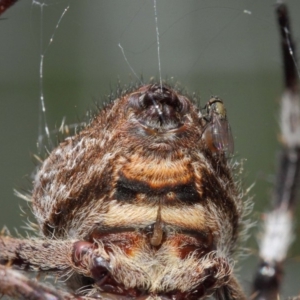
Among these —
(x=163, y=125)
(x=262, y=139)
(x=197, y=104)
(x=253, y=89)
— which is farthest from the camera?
(x=253, y=89)

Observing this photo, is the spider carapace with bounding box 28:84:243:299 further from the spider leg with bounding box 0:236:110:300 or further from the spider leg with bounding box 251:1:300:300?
the spider leg with bounding box 251:1:300:300

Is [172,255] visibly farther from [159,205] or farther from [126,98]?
[126,98]

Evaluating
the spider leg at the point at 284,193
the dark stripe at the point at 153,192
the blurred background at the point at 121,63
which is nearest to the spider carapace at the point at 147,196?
the dark stripe at the point at 153,192

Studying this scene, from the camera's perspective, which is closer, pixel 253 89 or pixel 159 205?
pixel 159 205

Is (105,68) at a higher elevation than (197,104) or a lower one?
lower

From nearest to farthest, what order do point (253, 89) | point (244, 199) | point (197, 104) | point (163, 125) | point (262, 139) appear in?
point (163, 125) < point (197, 104) < point (244, 199) < point (262, 139) < point (253, 89)

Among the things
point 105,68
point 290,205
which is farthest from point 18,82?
point 290,205
